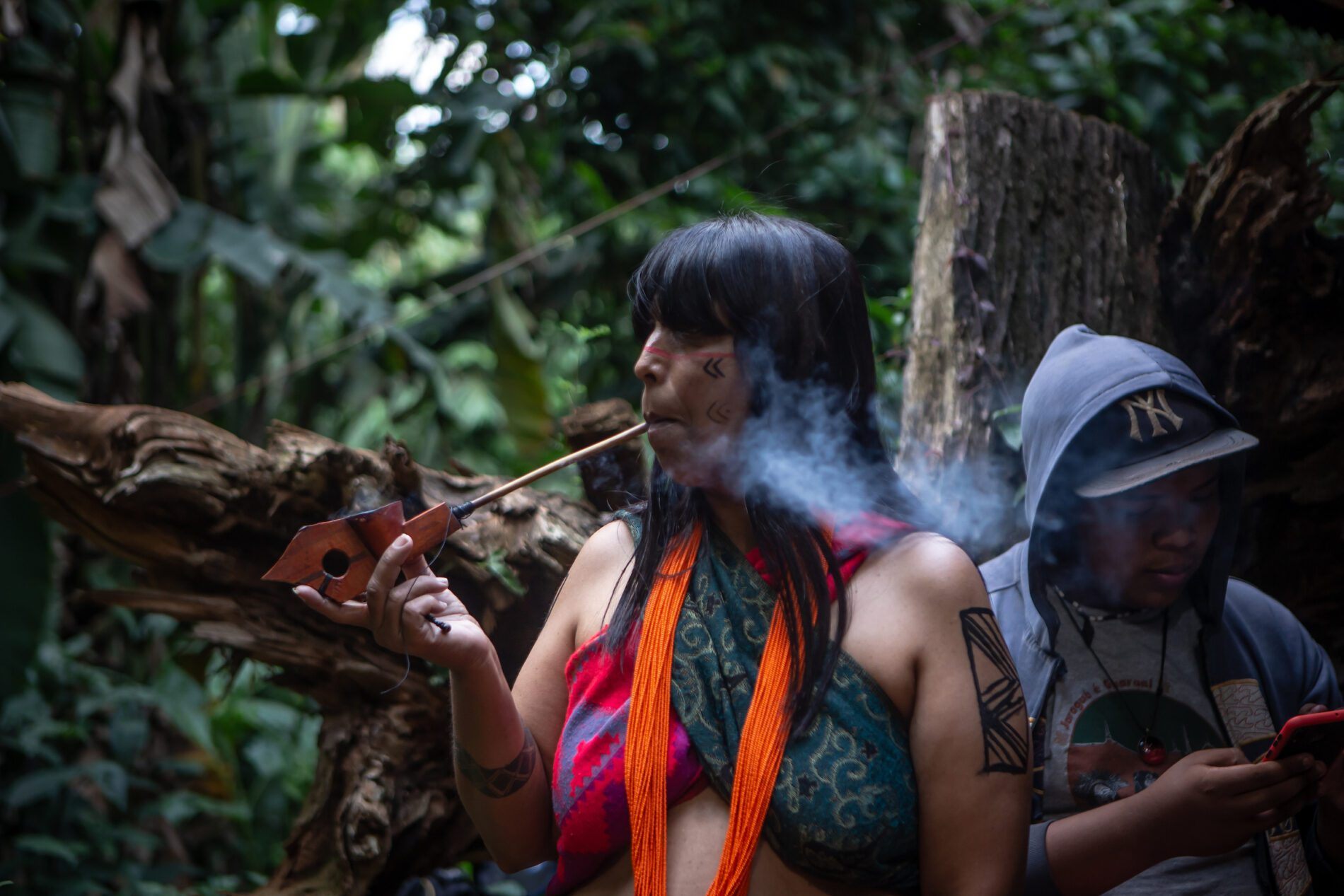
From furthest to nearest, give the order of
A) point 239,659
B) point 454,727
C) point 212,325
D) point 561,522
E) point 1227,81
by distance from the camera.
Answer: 1. point 212,325
2. point 1227,81
3. point 239,659
4. point 561,522
5. point 454,727

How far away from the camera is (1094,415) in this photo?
1.93 metres

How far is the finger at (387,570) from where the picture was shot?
1.57 metres

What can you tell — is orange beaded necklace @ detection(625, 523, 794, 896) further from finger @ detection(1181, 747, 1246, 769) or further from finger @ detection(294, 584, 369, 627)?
finger @ detection(1181, 747, 1246, 769)

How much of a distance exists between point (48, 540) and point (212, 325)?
4330mm

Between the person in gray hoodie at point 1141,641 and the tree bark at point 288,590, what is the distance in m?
1.28

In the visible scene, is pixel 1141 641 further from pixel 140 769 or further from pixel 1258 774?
pixel 140 769

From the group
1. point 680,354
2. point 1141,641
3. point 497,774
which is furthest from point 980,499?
point 497,774

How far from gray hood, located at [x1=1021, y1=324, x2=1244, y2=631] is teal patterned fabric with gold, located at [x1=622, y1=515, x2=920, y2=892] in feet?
2.25

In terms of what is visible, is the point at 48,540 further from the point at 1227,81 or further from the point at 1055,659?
the point at 1227,81

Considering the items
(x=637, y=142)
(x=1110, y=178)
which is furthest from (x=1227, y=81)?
(x=637, y=142)

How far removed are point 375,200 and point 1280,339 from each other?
5275 mm

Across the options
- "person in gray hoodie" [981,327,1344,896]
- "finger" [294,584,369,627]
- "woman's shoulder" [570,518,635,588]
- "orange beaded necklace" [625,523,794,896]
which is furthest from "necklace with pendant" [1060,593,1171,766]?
"finger" [294,584,369,627]

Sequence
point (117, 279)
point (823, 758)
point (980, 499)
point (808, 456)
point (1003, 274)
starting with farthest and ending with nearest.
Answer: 1. point (117, 279)
2. point (1003, 274)
3. point (980, 499)
4. point (808, 456)
5. point (823, 758)

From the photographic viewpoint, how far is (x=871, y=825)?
4.92ft
